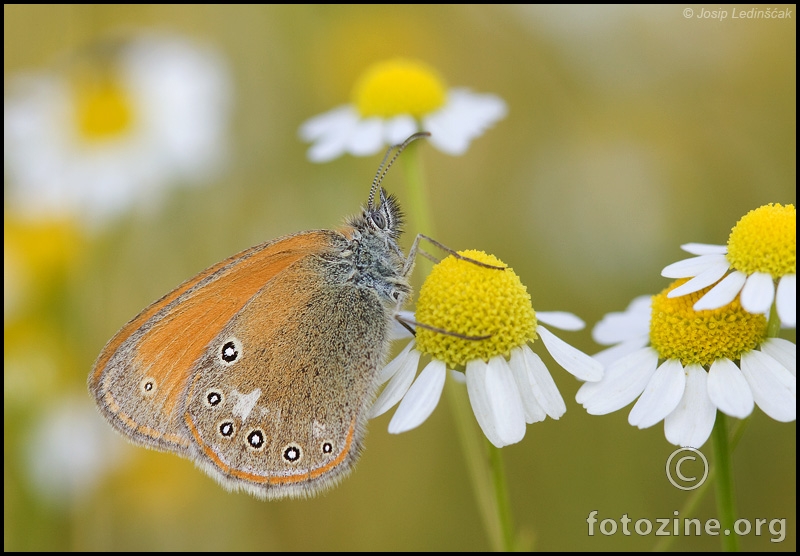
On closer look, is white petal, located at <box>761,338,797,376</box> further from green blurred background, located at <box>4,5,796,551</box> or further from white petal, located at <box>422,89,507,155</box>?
green blurred background, located at <box>4,5,796,551</box>

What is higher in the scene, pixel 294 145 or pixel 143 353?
pixel 294 145

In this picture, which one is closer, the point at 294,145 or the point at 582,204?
the point at 582,204

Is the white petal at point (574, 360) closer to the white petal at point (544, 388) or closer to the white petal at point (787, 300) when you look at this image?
the white petal at point (544, 388)

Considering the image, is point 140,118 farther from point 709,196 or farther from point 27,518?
point 709,196

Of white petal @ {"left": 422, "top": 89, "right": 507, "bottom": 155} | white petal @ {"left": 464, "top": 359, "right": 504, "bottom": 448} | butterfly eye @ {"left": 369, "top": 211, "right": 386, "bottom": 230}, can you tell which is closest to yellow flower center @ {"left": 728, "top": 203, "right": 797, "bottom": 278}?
white petal @ {"left": 464, "top": 359, "right": 504, "bottom": 448}

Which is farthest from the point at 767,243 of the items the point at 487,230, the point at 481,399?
the point at 487,230

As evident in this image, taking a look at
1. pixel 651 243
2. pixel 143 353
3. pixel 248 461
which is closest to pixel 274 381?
pixel 248 461

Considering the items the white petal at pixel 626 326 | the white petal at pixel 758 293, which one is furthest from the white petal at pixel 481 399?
the white petal at pixel 758 293
